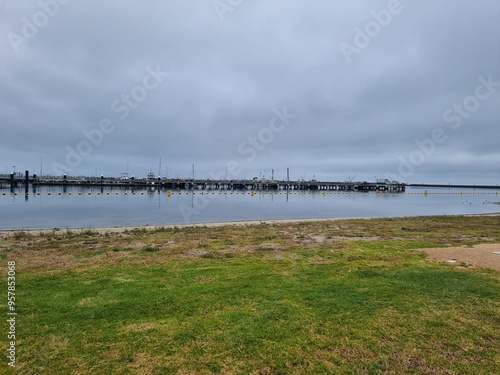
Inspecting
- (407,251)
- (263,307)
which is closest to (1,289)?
(263,307)

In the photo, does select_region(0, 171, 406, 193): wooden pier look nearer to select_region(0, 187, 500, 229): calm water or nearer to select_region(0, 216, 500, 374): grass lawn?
select_region(0, 187, 500, 229): calm water

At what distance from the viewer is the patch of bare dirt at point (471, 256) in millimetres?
9586

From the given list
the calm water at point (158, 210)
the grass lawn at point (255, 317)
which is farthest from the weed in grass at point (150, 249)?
the calm water at point (158, 210)

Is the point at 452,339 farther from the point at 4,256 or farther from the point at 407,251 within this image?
the point at 4,256

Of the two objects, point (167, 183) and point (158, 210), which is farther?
point (167, 183)

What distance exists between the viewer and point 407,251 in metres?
11.8

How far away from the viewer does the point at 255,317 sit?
17.7 feet

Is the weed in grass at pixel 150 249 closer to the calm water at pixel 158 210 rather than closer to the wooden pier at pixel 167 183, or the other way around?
the calm water at pixel 158 210

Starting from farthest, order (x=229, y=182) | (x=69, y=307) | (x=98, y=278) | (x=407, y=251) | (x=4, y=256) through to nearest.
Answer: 1. (x=229, y=182)
2. (x=407, y=251)
3. (x=4, y=256)
4. (x=98, y=278)
5. (x=69, y=307)

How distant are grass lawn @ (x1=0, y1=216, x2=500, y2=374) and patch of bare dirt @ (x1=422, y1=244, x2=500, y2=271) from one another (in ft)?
2.45

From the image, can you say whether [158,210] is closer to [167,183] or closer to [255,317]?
[255,317]

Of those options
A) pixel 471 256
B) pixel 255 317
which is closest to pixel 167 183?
pixel 471 256

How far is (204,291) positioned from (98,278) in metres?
2.84

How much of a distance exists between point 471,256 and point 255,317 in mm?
8868
